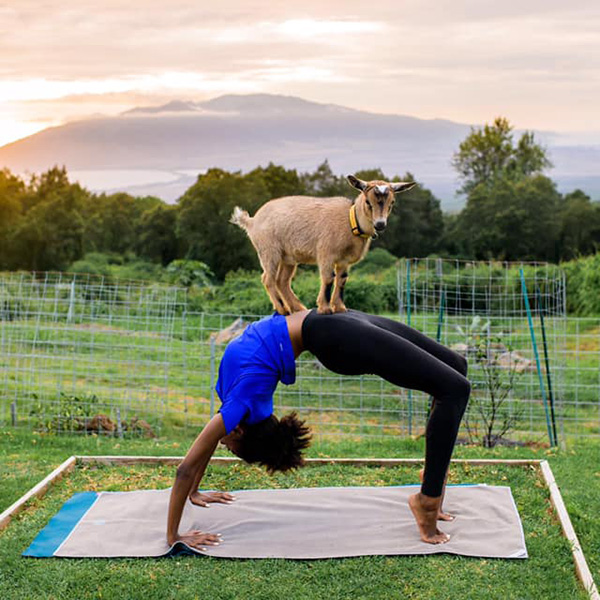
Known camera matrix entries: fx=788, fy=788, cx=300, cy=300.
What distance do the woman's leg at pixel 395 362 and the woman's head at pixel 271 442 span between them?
1.34 ft

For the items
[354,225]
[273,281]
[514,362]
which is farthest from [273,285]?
[514,362]

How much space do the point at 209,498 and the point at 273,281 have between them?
4.92 ft

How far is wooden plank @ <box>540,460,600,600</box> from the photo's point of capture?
357cm

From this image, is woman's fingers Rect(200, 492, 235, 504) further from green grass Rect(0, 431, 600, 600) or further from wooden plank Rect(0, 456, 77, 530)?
wooden plank Rect(0, 456, 77, 530)

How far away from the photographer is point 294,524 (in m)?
4.24

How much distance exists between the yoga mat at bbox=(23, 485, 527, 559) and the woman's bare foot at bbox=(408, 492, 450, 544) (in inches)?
1.8

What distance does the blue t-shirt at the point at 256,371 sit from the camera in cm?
379

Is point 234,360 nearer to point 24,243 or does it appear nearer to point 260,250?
point 260,250

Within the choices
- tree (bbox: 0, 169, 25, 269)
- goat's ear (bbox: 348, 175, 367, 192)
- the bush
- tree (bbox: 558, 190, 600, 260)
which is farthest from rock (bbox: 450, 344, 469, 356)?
tree (bbox: 0, 169, 25, 269)

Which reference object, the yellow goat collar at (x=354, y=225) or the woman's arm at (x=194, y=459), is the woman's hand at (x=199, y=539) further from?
the yellow goat collar at (x=354, y=225)

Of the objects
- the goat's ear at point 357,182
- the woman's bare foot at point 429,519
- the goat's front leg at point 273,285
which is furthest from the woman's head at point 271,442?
the goat's ear at point 357,182

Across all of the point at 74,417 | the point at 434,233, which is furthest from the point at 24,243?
the point at 74,417

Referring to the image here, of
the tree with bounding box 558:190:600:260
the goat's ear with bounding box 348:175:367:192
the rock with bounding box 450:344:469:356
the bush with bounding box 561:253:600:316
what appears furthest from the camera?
the tree with bounding box 558:190:600:260

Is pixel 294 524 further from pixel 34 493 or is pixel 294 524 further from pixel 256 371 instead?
pixel 34 493
